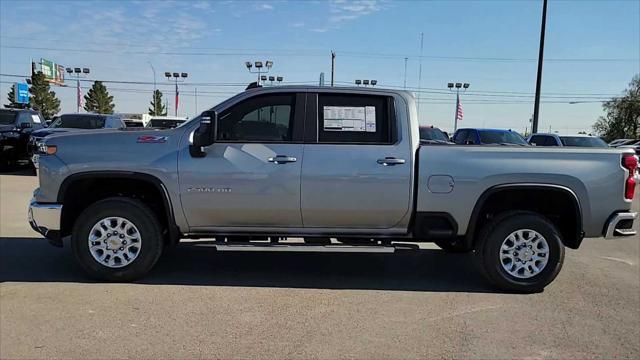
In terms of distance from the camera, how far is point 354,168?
5.25m

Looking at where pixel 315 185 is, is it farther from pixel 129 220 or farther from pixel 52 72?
pixel 52 72

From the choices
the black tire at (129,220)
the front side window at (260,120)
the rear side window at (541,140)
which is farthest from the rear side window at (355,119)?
the rear side window at (541,140)

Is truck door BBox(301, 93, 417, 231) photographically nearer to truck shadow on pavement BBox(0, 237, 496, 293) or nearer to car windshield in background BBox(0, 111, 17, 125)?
truck shadow on pavement BBox(0, 237, 496, 293)

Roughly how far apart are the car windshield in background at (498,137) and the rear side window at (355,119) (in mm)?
12130

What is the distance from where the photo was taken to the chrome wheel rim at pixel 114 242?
5.32m

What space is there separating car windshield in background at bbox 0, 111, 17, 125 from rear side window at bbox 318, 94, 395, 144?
1420 cm

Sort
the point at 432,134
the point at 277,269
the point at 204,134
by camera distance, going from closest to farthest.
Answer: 1. the point at 204,134
2. the point at 277,269
3. the point at 432,134

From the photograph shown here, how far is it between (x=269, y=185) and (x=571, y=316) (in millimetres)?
3053

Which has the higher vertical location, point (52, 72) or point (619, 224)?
point (52, 72)

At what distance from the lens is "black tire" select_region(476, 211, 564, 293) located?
5375mm

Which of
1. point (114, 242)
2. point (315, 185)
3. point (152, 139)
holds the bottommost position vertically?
point (114, 242)

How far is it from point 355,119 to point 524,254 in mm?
2219

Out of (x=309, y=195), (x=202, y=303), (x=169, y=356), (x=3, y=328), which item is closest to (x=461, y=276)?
(x=309, y=195)

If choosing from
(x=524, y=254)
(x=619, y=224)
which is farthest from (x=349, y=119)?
(x=619, y=224)
